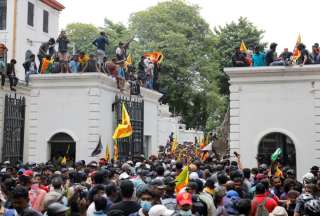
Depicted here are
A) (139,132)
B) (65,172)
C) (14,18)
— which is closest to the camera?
(65,172)

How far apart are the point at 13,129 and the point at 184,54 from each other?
77.4 feet

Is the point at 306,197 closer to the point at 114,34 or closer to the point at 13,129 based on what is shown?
the point at 13,129

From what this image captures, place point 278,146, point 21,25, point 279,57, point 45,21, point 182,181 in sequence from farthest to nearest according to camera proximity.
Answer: point 45,21
point 21,25
point 279,57
point 278,146
point 182,181

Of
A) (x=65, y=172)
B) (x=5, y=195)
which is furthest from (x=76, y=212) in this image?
(x=65, y=172)

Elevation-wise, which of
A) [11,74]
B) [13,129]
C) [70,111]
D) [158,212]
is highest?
[11,74]

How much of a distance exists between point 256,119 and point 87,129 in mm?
6458

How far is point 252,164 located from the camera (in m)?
17.9

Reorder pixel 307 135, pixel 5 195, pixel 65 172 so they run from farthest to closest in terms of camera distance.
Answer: pixel 307 135 → pixel 65 172 → pixel 5 195

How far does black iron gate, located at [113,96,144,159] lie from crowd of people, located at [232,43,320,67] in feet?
19.2

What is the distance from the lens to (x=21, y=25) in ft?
125

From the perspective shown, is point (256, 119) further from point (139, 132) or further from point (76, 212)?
point (76, 212)

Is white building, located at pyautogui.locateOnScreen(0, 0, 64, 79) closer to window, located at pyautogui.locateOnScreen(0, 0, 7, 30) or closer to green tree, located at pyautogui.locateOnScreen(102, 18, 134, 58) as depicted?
window, located at pyautogui.locateOnScreen(0, 0, 7, 30)

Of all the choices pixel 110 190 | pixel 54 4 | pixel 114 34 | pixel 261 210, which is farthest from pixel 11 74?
pixel 114 34

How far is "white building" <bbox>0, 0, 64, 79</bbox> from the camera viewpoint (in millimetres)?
37594
